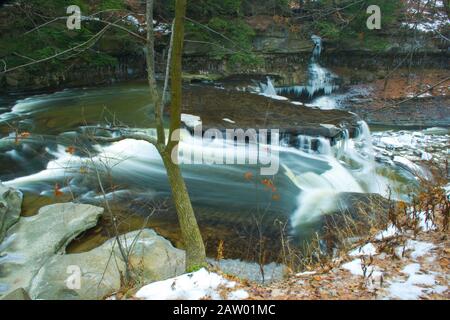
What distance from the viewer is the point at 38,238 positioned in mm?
5281

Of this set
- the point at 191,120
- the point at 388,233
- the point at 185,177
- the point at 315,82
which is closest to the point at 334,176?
the point at 185,177

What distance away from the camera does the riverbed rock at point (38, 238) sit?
4.66 metres

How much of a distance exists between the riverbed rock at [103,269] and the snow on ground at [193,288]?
2.37 ft

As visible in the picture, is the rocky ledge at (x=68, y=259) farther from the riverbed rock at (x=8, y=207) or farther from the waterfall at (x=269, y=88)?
the waterfall at (x=269, y=88)

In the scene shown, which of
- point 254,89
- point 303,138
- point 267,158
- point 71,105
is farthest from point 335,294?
point 254,89

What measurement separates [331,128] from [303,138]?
2.97 feet

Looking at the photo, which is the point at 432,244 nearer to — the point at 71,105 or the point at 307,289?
the point at 307,289

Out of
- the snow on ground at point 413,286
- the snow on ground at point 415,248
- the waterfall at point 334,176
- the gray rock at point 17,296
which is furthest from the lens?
the waterfall at point 334,176

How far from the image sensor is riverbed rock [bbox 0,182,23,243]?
5.47m

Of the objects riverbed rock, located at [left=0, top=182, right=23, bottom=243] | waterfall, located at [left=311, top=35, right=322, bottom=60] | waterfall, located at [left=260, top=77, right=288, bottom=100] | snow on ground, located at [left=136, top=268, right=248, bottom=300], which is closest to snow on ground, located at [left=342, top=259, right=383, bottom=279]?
snow on ground, located at [left=136, top=268, right=248, bottom=300]

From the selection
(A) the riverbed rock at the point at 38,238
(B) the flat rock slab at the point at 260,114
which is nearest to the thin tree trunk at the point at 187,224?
(A) the riverbed rock at the point at 38,238

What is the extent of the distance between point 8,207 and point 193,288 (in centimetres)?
401

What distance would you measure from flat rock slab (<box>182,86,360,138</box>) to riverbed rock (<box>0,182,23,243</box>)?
477 centimetres

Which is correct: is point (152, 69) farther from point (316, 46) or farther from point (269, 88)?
point (316, 46)
